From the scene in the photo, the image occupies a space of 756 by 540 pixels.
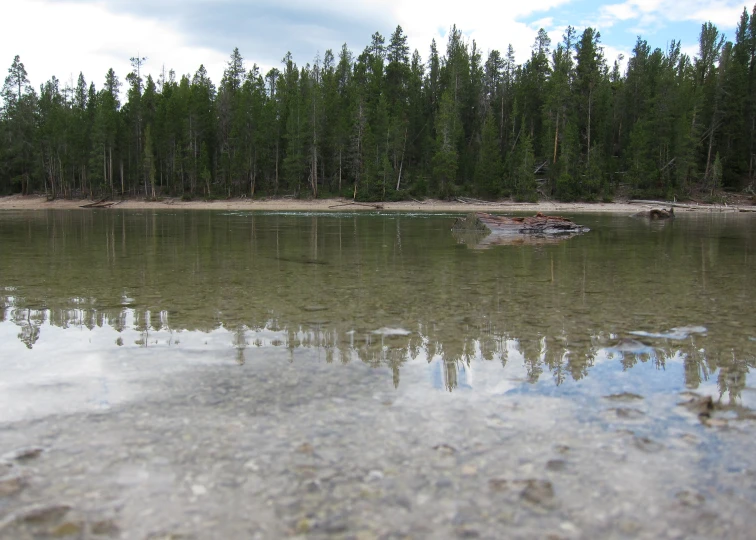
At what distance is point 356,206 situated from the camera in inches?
2386

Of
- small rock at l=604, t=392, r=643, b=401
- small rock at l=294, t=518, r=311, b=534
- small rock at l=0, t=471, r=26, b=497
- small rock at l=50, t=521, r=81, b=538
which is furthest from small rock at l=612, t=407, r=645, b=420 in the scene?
small rock at l=0, t=471, r=26, b=497

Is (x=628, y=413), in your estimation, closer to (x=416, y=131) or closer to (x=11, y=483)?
(x=11, y=483)

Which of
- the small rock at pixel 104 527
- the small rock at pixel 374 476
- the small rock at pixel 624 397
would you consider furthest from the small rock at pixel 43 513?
the small rock at pixel 624 397

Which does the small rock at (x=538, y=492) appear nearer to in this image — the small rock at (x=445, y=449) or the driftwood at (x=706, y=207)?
the small rock at (x=445, y=449)

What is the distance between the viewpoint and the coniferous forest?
210ft

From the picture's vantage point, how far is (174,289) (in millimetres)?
8930

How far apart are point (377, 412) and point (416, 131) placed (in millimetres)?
76563

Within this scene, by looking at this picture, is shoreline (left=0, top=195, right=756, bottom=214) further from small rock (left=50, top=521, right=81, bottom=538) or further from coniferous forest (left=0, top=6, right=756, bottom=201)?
small rock (left=50, top=521, right=81, bottom=538)

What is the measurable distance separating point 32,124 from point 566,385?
9451 centimetres

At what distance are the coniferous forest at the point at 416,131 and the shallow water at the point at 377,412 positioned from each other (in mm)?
57007

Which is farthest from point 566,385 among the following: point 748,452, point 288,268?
point 288,268

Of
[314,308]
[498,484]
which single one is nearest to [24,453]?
[498,484]

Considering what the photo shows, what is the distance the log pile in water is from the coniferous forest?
131 ft

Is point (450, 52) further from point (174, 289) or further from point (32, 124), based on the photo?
point (174, 289)
